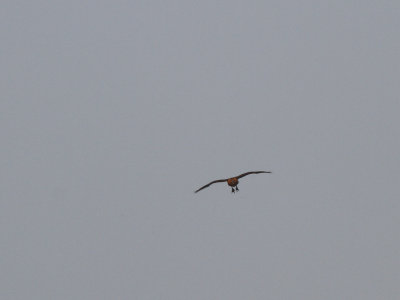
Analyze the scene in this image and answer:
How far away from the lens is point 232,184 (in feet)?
143
